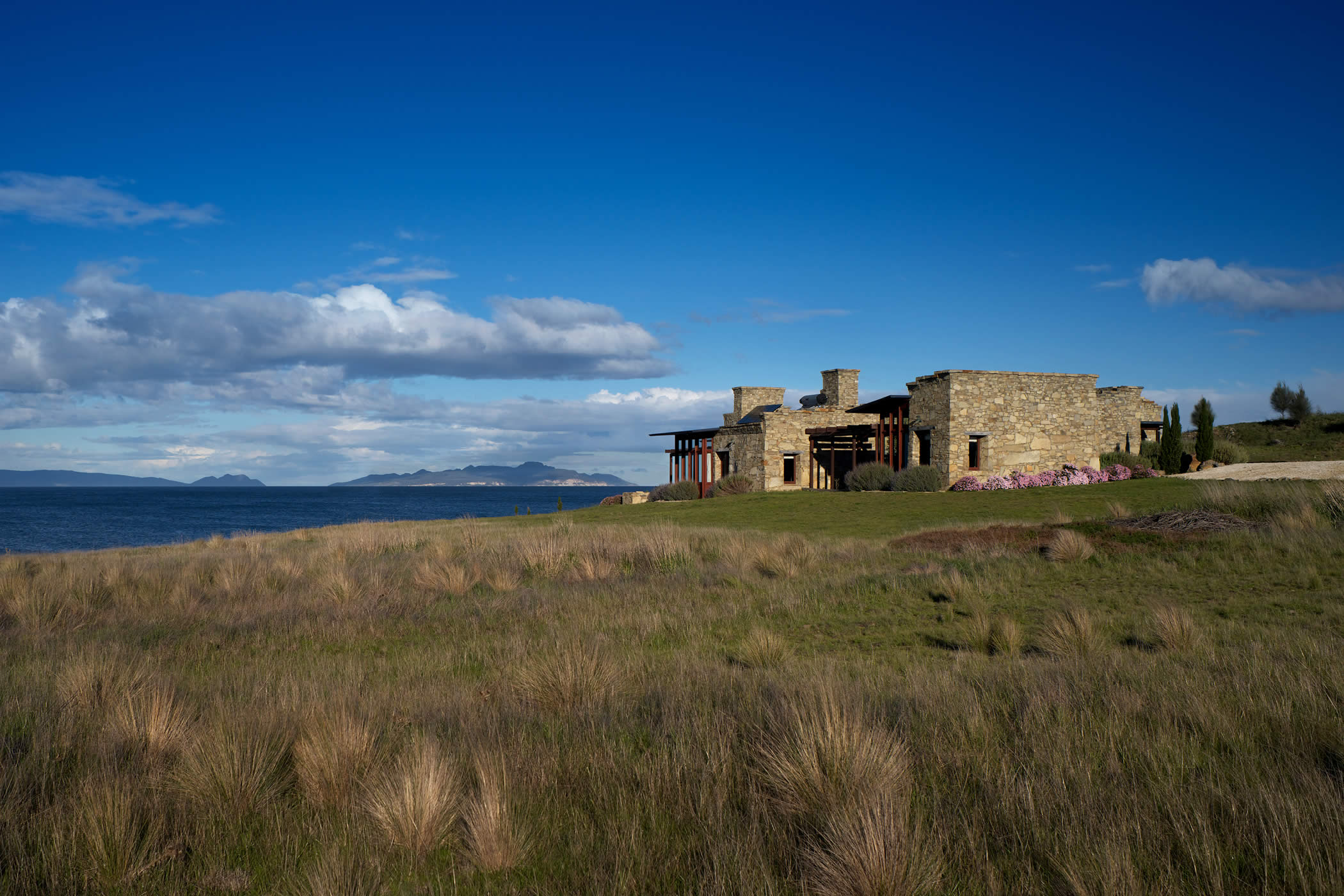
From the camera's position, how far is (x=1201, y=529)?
13641 mm

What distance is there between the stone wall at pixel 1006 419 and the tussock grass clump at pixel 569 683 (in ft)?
96.2

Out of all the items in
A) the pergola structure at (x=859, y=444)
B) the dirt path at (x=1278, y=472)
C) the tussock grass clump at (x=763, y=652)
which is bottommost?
the tussock grass clump at (x=763, y=652)

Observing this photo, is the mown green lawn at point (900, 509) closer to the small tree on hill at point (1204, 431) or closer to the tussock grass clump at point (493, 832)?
the small tree on hill at point (1204, 431)

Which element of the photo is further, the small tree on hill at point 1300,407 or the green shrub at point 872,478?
the small tree on hill at point 1300,407

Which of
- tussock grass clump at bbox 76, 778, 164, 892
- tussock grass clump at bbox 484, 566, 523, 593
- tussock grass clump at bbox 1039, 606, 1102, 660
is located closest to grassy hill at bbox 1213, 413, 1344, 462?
tussock grass clump at bbox 1039, 606, 1102, 660

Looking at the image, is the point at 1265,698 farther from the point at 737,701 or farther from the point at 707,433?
the point at 707,433

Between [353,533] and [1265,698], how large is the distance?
2009 cm

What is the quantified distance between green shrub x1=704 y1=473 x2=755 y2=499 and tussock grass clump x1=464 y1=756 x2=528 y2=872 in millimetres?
35897

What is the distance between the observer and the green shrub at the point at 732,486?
40.2m

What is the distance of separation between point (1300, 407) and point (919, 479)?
123 feet

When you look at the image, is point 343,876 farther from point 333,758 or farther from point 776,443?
point 776,443

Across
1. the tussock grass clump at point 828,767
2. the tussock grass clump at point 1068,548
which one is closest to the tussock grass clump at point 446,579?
the tussock grass clump at point 828,767

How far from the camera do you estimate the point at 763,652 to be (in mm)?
7539

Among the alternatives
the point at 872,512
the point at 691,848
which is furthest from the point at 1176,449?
the point at 691,848
